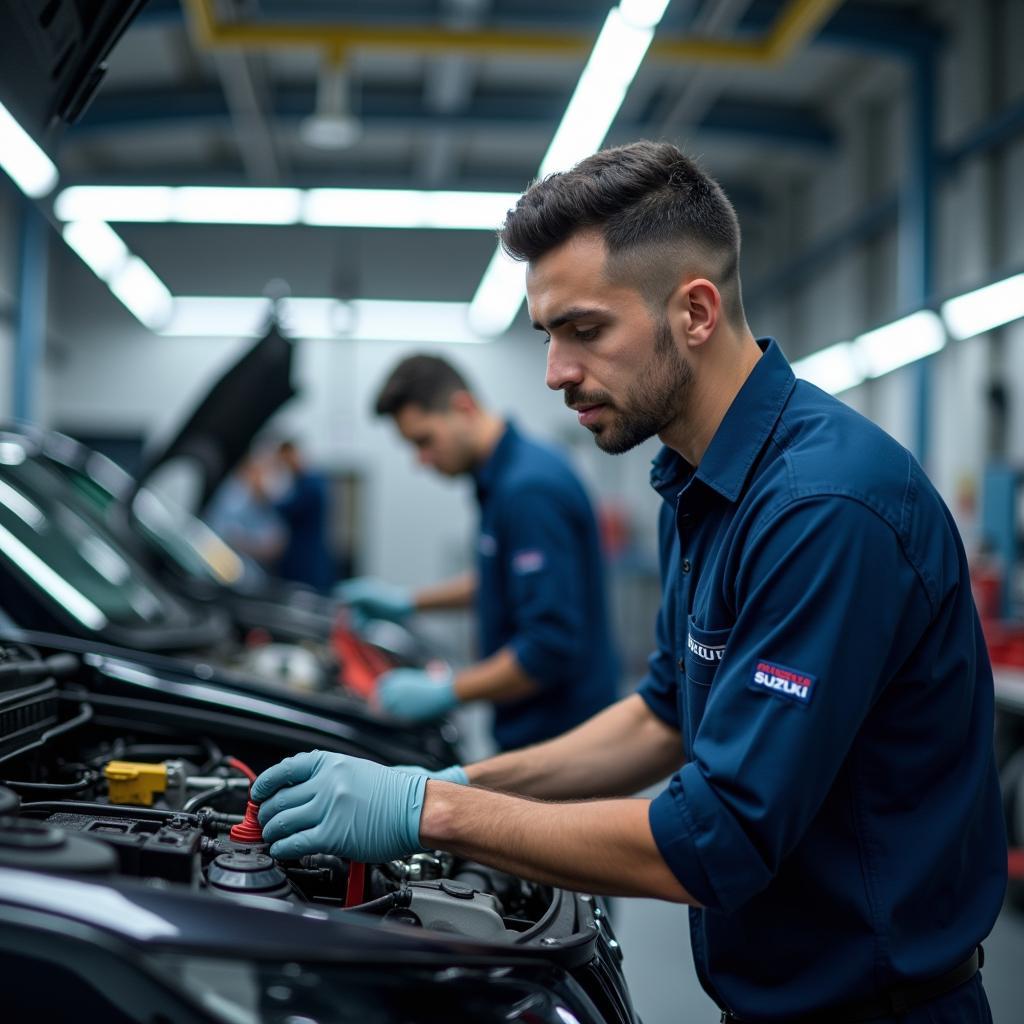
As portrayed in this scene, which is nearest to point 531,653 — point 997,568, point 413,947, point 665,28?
point 413,947

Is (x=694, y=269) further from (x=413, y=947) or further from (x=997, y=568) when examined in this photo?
(x=997, y=568)

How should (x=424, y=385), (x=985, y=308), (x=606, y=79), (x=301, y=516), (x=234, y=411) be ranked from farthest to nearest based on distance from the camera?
(x=301, y=516) → (x=985, y=308) → (x=606, y=79) → (x=234, y=411) → (x=424, y=385)

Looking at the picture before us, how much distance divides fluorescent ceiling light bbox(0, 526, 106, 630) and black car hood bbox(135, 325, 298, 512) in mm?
665

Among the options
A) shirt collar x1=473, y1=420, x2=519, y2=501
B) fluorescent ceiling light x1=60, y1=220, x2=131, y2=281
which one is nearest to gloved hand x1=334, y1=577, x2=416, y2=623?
shirt collar x1=473, y1=420, x2=519, y2=501

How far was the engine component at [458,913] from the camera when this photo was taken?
1212mm

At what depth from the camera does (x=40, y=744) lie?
1461 mm

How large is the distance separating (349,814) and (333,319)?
10.3m

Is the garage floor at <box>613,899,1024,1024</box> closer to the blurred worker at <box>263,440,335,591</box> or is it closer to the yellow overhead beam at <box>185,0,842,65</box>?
the blurred worker at <box>263,440,335,591</box>

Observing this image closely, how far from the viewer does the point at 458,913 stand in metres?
1.23

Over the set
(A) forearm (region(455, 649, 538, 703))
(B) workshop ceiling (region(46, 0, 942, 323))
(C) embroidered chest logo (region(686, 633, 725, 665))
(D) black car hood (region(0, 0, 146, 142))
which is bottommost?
(A) forearm (region(455, 649, 538, 703))

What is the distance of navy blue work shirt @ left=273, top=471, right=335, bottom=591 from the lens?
21.2ft

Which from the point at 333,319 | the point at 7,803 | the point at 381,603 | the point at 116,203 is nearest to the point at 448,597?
the point at 381,603

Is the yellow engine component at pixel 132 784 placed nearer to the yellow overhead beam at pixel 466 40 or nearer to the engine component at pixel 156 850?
the engine component at pixel 156 850

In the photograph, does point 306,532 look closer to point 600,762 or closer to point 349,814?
point 600,762
